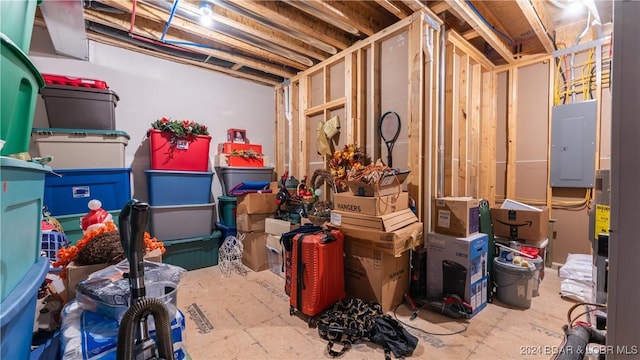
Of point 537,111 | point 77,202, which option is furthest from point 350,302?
point 537,111

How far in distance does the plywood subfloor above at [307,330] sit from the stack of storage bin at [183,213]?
604mm

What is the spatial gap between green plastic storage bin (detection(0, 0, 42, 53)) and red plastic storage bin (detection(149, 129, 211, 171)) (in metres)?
2.11

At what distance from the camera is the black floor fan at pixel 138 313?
761mm

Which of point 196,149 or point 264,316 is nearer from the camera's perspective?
point 264,316

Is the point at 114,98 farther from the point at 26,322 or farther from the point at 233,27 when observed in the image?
the point at 26,322

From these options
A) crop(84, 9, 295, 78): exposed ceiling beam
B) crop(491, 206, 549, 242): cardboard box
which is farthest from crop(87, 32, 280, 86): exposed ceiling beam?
crop(491, 206, 549, 242): cardboard box

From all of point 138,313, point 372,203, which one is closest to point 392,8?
point 372,203

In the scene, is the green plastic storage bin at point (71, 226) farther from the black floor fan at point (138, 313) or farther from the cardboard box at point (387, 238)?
the cardboard box at point (387, 238)

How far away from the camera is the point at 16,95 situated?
0.82 m

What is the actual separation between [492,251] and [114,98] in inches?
161

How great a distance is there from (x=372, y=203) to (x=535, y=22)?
2.62 metres

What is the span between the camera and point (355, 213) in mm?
2232

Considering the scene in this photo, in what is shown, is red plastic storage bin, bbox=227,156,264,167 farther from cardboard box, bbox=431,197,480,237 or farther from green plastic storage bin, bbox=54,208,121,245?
cardboard box, bbox=431,197,480,237

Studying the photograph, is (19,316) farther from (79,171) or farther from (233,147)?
(233,147)
